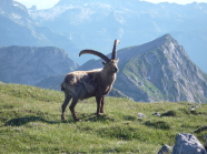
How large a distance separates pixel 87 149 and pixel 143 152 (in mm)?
2219

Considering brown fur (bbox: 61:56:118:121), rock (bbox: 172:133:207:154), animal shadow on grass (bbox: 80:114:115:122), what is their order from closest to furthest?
rock (bbox: 172:133:207:154)
brown fur (bbox: 61:56:118:121)
animal shadow on grass (bbox: 80:114:115:122)

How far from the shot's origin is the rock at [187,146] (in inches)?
413

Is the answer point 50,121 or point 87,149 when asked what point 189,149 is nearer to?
point 87,149

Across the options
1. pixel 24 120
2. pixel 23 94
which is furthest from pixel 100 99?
pixel 23 94

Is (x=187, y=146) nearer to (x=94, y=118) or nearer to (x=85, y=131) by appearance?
(x=85, y=131)

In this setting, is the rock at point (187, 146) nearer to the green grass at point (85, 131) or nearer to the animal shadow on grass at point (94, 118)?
the green grass at point (85, 131)

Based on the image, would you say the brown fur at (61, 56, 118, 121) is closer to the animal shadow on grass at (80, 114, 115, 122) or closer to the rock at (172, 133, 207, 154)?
the animal shadow on grass at (80, 114, 115, 122)

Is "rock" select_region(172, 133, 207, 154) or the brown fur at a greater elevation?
"rock" select_region(172, 133, 207, 154)

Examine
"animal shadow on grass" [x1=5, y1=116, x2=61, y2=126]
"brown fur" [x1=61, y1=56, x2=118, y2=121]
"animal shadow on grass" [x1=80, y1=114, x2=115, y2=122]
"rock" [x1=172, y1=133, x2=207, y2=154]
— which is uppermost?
"rock" [x1=172, y1=133, x2=207, y2=154]

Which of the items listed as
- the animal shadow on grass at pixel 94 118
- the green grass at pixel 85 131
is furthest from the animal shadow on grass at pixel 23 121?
the animal shadow on grass at pixel 94 118

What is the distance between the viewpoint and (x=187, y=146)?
416 inches

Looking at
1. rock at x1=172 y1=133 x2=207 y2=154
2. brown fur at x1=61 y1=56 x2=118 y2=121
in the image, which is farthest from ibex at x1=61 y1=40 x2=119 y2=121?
rock at x1=172 y1=133 x2=207 y2=154

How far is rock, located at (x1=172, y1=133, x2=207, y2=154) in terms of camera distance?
10500 millimetres

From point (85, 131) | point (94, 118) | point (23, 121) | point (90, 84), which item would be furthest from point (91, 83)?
point (23, 121)
